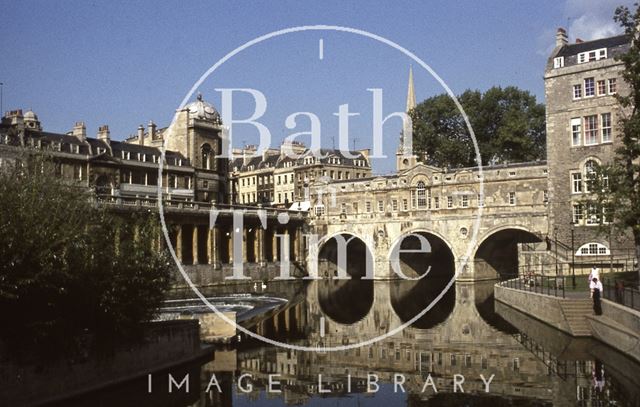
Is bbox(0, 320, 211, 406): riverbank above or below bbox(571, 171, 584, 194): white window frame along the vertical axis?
below

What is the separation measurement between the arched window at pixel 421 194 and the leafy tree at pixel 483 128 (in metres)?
12.8

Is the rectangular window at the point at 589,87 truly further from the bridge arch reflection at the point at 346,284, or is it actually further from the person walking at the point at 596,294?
the person walking at the point at 596,294

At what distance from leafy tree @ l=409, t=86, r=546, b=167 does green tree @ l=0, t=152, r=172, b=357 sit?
191 ft

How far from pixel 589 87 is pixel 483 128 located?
96.7 ft

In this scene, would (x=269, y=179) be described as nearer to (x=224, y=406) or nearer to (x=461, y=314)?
(x=461, y=314)

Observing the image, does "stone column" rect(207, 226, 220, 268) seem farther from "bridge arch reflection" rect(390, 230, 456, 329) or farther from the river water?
the river water

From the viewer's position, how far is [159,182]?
70.5m

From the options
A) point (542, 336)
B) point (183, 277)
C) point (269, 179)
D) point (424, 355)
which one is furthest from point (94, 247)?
point (269, 179)

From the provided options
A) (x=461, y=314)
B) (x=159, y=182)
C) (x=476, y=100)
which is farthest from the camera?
(x=476, y=100)

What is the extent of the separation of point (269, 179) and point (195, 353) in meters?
87.0

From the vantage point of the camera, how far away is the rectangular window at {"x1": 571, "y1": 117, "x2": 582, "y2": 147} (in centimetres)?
4981

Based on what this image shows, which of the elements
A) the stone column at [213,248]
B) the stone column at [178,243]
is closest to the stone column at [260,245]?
the stone column at [213,248]

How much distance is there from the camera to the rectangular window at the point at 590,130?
161 ft

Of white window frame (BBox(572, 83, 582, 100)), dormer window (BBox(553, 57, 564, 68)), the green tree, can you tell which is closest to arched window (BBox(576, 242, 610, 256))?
white window frame (BBox(572, 83, 582, 100))
